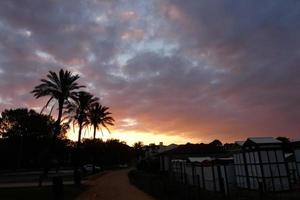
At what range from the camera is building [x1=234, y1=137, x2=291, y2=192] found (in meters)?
22.6

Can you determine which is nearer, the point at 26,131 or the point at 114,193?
the point at 114,193

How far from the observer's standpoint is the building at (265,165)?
891 inches

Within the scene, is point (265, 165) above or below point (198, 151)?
below

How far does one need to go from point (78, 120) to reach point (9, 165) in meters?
57.1

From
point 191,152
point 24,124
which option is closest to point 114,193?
point 191,152

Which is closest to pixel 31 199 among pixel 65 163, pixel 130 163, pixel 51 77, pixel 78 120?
pixel 51 77

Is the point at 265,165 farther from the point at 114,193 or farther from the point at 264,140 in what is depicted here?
the point at 114,193

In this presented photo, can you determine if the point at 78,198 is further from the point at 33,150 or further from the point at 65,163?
the point at 65,163

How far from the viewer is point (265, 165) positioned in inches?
911

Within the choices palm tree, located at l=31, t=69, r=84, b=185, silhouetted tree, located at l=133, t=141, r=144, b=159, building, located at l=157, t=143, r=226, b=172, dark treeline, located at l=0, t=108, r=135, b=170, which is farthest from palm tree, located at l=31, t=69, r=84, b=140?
silhouetted tree, located at l=133, t=141, r=144, b=159

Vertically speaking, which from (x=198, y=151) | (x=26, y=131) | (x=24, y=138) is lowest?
(x=198, y=151)

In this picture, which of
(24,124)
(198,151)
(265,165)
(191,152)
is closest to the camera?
(265,165)

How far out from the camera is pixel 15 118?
97.4 m

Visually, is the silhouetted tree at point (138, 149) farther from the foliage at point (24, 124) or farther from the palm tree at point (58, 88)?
the palm tree at point (58, 88)
